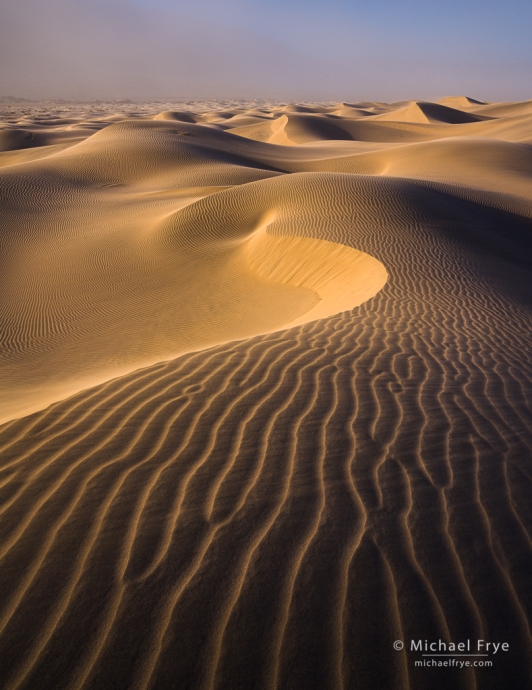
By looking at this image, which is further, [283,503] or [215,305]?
[215,305]

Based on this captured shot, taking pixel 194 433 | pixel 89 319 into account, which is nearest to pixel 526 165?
pixel 89 319

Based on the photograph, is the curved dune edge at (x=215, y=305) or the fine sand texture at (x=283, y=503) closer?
the fine sand texture at (x=283, y=503)

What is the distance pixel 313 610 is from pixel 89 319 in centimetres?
882

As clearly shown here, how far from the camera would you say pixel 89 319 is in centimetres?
1006

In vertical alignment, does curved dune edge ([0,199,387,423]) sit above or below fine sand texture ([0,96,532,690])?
below

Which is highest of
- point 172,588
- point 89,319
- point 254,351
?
point 172,588

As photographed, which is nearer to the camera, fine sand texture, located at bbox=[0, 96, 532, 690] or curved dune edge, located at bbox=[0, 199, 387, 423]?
fine sand texture, located at bbox=[0, 96, 532, 690]

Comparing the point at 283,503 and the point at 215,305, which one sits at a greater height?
the point at 283,503

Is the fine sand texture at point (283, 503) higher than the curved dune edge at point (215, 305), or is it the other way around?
the fine sand texture at point (283, 503)

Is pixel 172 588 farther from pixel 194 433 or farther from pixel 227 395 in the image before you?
pixel 227 395

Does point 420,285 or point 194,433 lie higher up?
point 194,433

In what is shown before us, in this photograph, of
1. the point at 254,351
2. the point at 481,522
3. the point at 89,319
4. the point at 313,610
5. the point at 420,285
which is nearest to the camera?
the point at 313,610

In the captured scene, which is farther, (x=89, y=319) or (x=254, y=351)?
(x=89, y=319)

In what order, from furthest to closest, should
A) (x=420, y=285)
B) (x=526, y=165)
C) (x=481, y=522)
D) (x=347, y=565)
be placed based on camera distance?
1. (x=526, y=165)
2. (x=420, y=285)
3. (x=481, y=522)
4. (x=347, y=565)
